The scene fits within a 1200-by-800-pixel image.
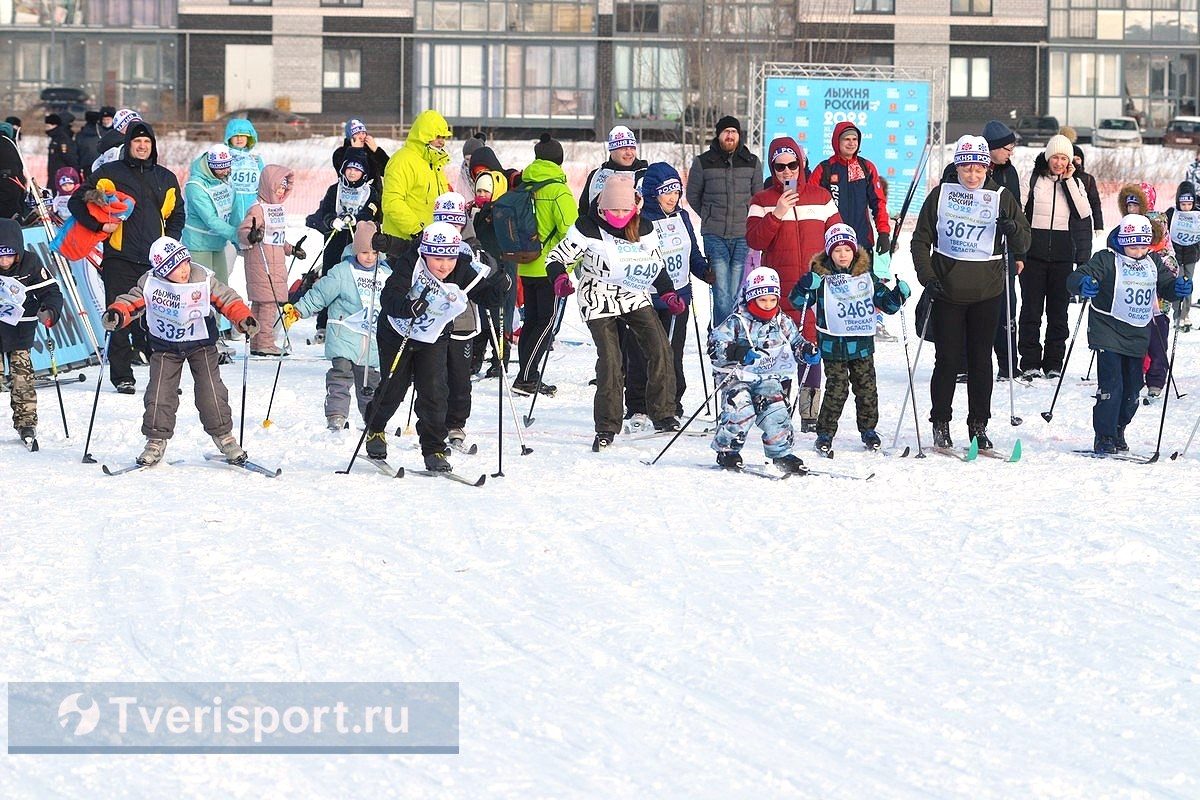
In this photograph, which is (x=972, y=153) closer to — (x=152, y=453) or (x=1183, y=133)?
(x=152, y=453)

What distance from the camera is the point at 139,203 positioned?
12.5 meters

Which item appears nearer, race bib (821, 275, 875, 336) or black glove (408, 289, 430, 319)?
black glove (408, 289, 430, 319)

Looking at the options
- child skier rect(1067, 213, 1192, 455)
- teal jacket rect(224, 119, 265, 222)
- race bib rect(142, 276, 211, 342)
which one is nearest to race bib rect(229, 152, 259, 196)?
teal jacket rect(224, 119, 265, 222)

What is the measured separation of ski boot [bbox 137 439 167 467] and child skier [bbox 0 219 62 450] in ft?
3.60

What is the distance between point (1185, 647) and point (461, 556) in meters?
2.84

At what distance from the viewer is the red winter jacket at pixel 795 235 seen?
1088 cm

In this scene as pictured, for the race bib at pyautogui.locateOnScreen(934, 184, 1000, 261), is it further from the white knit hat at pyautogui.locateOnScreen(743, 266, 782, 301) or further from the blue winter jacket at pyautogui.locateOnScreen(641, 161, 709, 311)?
the blue winter jacket at pyautogui.locateOnScreen(641, 161, 709, 311)

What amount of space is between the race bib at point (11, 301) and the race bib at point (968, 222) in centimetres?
516

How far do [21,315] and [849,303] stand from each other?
463 centimetres

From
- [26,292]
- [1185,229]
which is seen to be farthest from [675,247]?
[1185,229]

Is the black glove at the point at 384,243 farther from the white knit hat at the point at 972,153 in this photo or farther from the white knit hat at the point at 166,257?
the white knit hat at the point at 972,153

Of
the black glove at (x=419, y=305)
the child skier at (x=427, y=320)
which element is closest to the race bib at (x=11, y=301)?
the child skier at (x=427, y=320)

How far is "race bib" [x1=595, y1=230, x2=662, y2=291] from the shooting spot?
33.0 ft

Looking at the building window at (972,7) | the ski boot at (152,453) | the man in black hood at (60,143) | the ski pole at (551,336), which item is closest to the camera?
the ski boot at (152,453)
